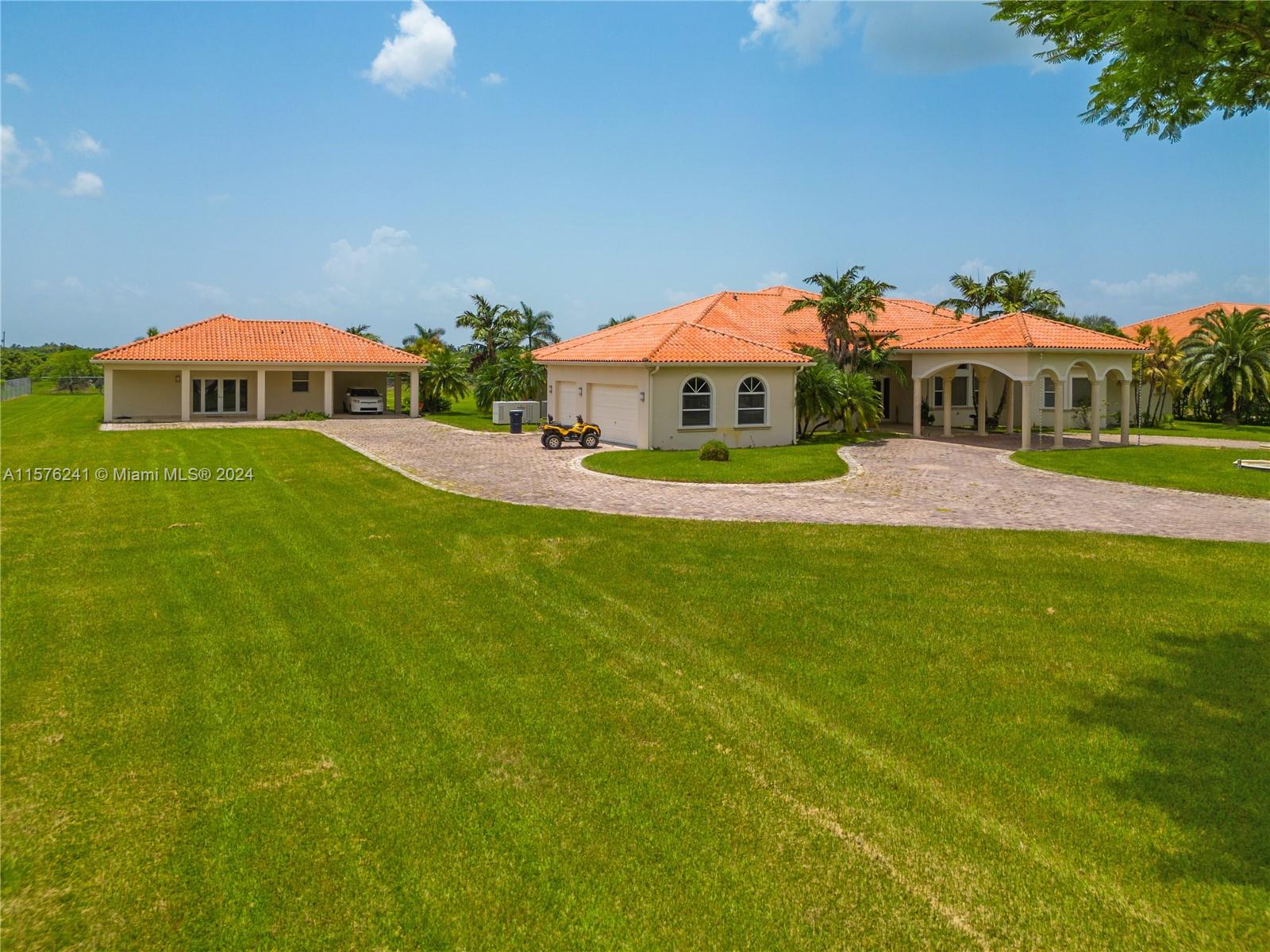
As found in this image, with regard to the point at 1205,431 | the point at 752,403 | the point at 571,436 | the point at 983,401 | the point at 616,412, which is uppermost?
the point at 983,401

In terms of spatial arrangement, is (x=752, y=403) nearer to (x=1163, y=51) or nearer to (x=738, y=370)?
(x=738, y=370)

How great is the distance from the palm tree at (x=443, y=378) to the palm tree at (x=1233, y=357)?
37.4 metres

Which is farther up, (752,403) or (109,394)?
(109,394)

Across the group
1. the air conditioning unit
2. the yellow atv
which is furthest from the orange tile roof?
the air conditioning unit

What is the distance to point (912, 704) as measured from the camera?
7176 mm

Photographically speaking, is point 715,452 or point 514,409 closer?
point 715,452

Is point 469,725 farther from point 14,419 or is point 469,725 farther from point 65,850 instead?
point 14,419

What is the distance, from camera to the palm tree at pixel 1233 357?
40.0 meters

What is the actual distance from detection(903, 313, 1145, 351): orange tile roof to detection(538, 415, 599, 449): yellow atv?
42.3 feet

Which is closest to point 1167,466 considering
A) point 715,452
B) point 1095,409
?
point 1095,409

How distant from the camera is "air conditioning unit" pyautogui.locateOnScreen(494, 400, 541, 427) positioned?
37.8 metres

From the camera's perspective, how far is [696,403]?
2872 centimetres

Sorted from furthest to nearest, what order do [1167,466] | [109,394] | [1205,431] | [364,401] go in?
[364,401] → [1205,431] → [109,394] → [1167,466]

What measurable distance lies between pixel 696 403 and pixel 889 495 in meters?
11.3
